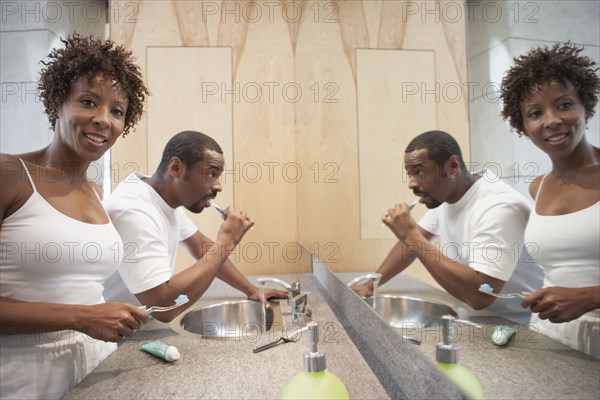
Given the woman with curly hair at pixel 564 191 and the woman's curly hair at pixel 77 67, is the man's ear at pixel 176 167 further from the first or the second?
the woman with curly hair at pixel 564 191

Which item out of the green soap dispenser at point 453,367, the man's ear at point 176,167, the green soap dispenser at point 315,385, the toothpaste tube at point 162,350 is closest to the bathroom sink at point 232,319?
the toothpaste tube at point 162,350

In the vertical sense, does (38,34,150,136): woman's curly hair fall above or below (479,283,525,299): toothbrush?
above

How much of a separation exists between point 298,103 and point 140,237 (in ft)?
3.61

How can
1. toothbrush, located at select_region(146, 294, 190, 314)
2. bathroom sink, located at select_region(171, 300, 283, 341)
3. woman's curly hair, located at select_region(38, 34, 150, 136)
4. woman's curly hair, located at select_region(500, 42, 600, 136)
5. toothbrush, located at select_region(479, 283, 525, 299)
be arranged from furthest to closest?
1. bathroom sink, located at select_region(171, 300, 283, 341)
2. toothbrush, located at select_region(146, 294, 190, 314)
3. woman's curly hair, located at select_region(38, 34, 150, 136)
4. toothbrush, located at select_region(479, 283, 525, 299)
5. woman's curly hair, located at select_region(500, 42, 600, 136)

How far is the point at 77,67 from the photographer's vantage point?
0.85m

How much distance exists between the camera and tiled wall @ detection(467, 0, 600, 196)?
0.34m

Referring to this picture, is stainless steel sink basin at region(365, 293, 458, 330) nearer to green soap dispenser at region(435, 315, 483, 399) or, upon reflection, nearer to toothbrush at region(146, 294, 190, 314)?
green soap dispenser at region(435, 315, 483, 399)

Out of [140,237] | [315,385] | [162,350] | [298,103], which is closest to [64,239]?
[140,237]

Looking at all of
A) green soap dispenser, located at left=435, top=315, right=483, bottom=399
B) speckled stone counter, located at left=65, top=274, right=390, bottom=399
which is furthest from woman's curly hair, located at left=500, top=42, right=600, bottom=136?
speckled stone counter, located at left=65, top=274, right=390, bottom=399

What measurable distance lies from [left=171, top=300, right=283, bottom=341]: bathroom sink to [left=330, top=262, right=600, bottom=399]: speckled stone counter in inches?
30.3

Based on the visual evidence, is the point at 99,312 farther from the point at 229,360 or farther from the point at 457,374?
the point at 457,374

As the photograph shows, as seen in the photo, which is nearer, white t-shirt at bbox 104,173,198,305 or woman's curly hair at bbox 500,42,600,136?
woman's curly hair at bbox 500,42,600,136

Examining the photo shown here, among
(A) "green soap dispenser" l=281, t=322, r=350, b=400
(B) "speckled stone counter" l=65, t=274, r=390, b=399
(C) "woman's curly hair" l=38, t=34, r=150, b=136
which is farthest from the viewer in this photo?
(C) "woman's curly hair" l=38, t=34, r=150, b=136

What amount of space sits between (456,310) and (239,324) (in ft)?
3.01
